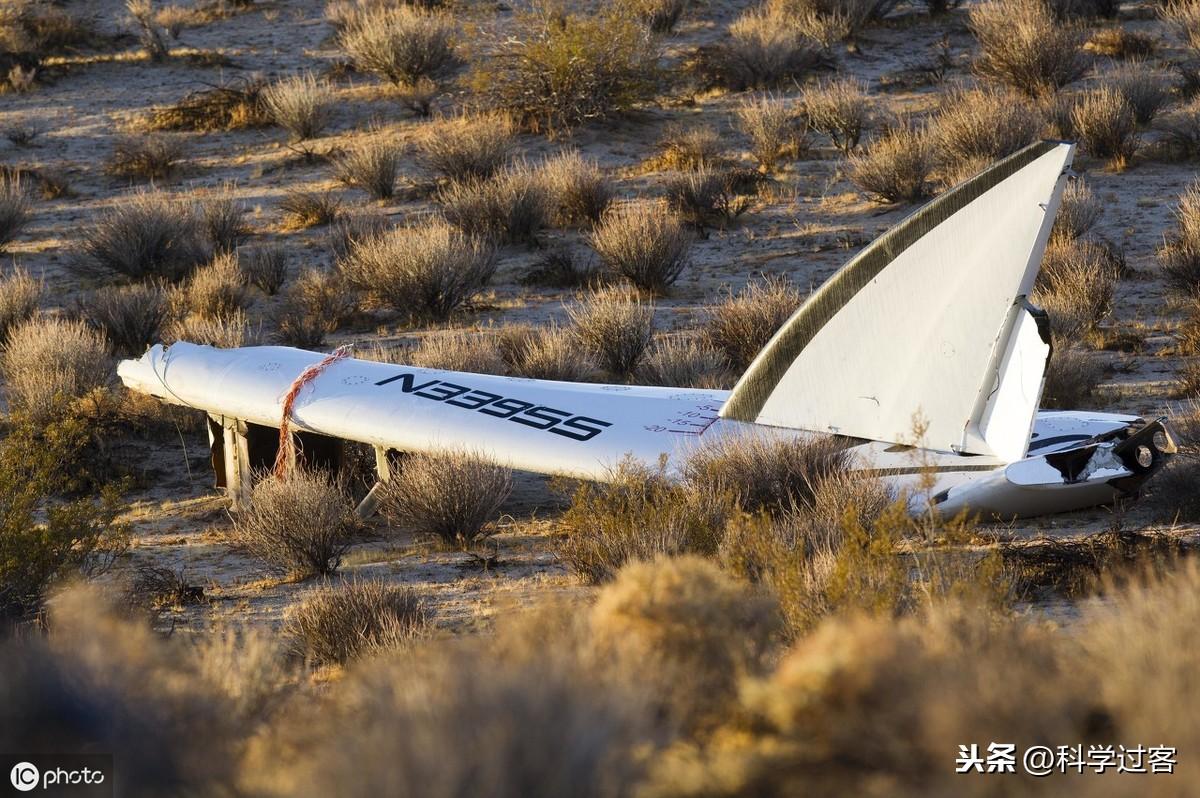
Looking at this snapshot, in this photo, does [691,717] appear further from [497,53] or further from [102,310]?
[497,53]

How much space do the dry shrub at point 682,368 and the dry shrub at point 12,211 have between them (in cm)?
993

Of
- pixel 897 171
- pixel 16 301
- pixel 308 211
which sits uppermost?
pixel 897 171

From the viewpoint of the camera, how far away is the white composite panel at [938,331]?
7191mm

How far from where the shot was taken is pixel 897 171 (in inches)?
A: 661

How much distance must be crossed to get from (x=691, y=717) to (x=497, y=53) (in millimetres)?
17818

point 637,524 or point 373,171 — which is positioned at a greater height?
point 637,524

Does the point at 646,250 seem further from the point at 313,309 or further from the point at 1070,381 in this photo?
the point at 1070,381

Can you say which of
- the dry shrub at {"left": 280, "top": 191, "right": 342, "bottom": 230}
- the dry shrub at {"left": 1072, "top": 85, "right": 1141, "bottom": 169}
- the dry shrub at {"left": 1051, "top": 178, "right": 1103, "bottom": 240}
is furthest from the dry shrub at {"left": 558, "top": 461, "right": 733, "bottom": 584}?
the dry shrub at {"left": 1072, "top": 85, "right": 1141, "bottom": 169}

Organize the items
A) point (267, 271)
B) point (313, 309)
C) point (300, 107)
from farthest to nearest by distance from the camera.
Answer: point (300, 107) < point (267, 271) < point (313, 309)

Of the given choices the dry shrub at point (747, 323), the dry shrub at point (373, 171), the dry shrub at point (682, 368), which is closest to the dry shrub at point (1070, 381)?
the dry shrub at point (747, 323)

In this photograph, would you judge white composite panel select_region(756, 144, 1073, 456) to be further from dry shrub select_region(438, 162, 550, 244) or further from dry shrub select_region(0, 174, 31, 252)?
dry shrub select_region(0, 174, 31, 252)

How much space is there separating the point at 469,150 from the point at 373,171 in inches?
53.7

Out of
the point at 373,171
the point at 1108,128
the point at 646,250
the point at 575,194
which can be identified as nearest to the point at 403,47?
the point at 373,171

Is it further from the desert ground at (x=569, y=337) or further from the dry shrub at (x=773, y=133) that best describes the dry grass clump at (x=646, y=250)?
the dry shrub at (x=773, y=133)
